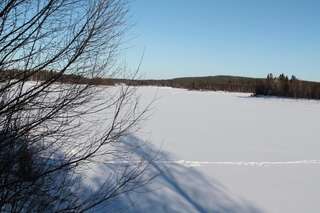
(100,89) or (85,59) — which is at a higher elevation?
(85,59)

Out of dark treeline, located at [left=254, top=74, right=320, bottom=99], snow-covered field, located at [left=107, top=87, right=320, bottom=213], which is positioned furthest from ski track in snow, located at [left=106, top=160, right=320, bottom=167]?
dark treeline, located at [left=254, top=74, right=320, bottom=99]

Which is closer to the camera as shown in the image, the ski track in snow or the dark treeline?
the ski track in snow

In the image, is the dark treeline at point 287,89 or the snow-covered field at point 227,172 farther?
the dark treeline at point 287,89

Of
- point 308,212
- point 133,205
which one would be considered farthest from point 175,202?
point 308,212

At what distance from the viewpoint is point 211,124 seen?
1451cm

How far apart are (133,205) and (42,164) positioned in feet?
9.03

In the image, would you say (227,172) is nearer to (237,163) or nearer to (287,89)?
(237,163)

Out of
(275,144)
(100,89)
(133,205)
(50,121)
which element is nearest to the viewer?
(50,121)

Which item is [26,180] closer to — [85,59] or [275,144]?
[85,59]

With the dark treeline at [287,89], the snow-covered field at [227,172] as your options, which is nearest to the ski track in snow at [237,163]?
the snow-covered field at [227,172]

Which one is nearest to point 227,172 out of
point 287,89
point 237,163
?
point 237,163

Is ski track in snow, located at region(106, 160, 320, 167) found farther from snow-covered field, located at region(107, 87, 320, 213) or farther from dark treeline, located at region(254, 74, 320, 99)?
dark treeline, located at region(254, 74, 320, 99)

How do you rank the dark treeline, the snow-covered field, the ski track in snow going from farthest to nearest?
the dark treeline
the ski track in snow
the snow-covered field

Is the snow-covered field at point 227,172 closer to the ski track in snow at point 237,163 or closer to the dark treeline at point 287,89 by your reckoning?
the ski track in snow at point 237,163
